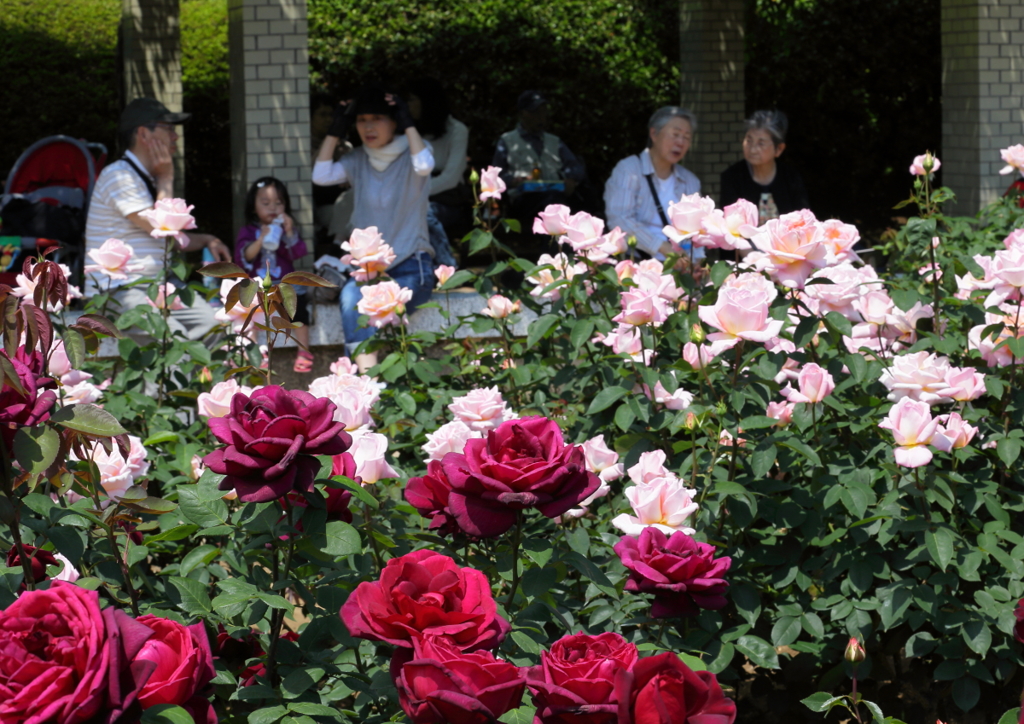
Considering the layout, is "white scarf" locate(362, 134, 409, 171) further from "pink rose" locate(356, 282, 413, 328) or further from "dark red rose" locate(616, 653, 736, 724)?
"dark red rose" locate(616, 653, 736, 724)

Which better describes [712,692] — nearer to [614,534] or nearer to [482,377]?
[614,534]

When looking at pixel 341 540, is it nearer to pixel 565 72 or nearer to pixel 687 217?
pixel 687 217

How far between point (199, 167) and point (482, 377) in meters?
11.4

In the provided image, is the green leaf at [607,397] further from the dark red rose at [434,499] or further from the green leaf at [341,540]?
the green leaf at [341,540]

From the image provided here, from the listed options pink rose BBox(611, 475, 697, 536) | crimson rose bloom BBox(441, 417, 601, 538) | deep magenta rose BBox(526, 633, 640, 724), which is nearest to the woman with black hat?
pink rose BBox(611, 475, 697, 536)

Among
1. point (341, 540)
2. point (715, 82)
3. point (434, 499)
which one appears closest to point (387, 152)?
point (434, 499)

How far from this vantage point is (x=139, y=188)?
5301 mm

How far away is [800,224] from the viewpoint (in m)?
2.14

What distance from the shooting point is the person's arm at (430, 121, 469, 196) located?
737cm

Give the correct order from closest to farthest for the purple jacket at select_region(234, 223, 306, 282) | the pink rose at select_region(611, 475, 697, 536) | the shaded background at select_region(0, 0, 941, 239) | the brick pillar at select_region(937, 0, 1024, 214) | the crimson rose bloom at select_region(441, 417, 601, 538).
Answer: the crimson rose bloom at select_region(441, 417, 601, 538)
the pink rose at select_region(611, 475, 697, 536)
the purple jacket at select_region(234, 223, 306, 282)
the brick pillar at select_region(937, 0, 1024, 214)
the shaded background at select_region(0, 0, 941, 239)

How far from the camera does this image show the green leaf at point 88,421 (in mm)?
1320

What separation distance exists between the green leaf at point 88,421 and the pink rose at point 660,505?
77cm

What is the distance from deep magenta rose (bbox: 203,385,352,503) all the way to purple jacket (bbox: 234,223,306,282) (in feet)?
14.5

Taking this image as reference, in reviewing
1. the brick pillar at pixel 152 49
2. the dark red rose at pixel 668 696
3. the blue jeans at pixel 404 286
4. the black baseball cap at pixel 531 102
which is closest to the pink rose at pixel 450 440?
the dark red rose at pixel 668 696
